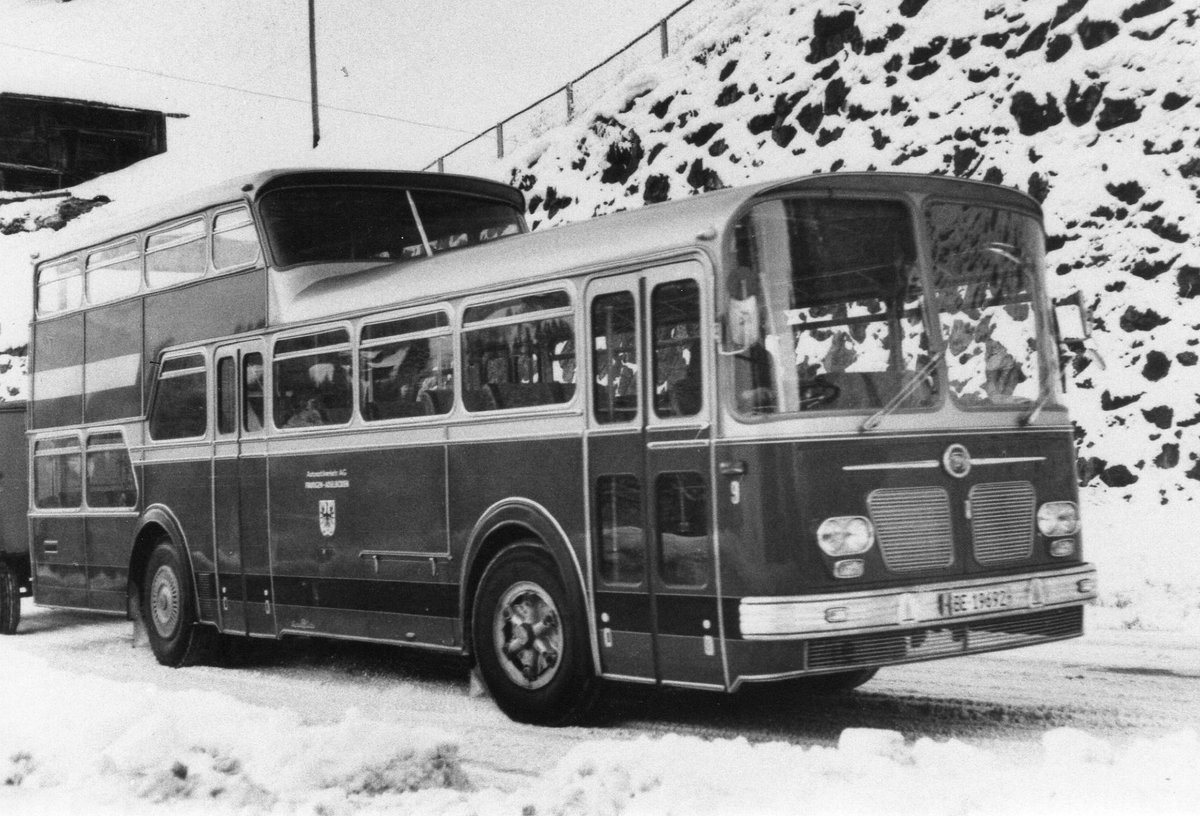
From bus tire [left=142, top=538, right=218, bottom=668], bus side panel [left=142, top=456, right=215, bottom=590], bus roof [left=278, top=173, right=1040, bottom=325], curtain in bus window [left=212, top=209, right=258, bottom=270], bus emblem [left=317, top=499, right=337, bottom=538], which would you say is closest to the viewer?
bus roof [left=278, top=173, right=1040, bottom=325]

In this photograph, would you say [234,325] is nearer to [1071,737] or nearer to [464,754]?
[464,754]

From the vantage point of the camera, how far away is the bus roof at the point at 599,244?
818 centimetres

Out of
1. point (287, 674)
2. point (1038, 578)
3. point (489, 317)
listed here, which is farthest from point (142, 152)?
point (1038, 578)

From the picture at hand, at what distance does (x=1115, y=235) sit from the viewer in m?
19.3

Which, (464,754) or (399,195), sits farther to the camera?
(399,195)

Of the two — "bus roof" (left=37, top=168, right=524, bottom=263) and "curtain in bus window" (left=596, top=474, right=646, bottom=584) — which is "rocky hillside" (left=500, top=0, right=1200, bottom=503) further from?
"curtain in bus window" (left=596, top=474, right=646, bottom=584)

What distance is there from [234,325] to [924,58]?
1391cm

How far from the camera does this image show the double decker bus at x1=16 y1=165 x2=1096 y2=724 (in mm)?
7926

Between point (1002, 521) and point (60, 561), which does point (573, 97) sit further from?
point (1002, 521)

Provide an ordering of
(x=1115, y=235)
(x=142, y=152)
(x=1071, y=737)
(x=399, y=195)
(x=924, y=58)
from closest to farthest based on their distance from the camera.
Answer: (x=1071, y=737) < (x=399, y=195) < (x=1115, y=235) < (x=924, y=58) < (x=142, y=152)

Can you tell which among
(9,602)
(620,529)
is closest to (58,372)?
(9,602)

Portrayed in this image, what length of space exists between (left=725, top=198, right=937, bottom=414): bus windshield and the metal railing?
22.5 metres

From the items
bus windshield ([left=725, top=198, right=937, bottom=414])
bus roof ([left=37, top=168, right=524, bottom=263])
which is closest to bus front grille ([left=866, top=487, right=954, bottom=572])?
bus windshield ([left=725, top=198, right=937, bottom=414])

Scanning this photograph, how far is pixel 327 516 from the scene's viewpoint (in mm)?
11352
